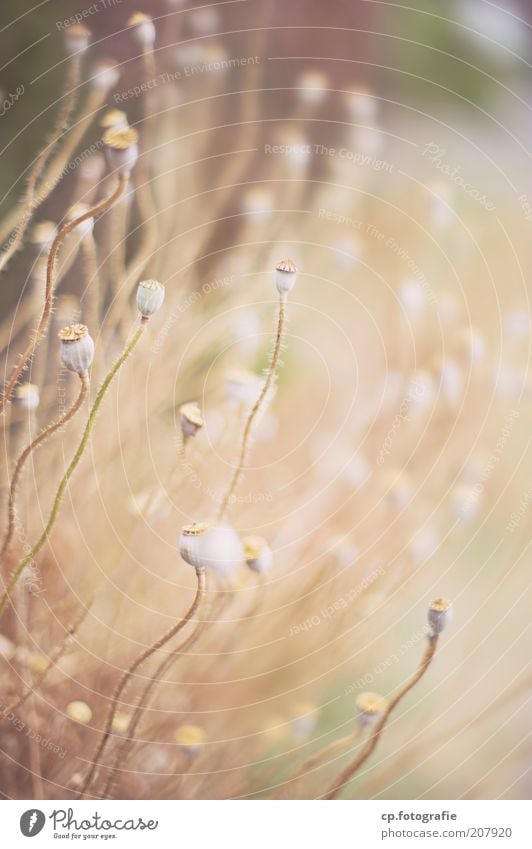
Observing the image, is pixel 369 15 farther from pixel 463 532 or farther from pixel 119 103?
pixel 463 532

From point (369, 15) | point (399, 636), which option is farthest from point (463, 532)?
point (369, 15)

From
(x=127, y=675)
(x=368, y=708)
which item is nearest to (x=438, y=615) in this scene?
(x=368, y=708)

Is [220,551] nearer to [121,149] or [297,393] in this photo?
[297,393]

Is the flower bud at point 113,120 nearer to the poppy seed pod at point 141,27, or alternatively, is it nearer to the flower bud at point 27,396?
the poppy seed pod at point 141,27

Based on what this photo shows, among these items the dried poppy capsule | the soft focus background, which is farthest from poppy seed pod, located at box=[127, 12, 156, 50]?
the dried poppy capsule

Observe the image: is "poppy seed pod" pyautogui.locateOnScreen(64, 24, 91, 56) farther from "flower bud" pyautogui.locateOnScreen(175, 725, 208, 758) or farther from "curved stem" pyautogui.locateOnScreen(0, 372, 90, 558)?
"flower bud" pyautogui.locateOnScreen(175, 725, 208, 758)

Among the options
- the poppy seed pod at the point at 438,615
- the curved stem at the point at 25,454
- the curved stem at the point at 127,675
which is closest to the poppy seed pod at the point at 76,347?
the curved stem at the point at 25,454
